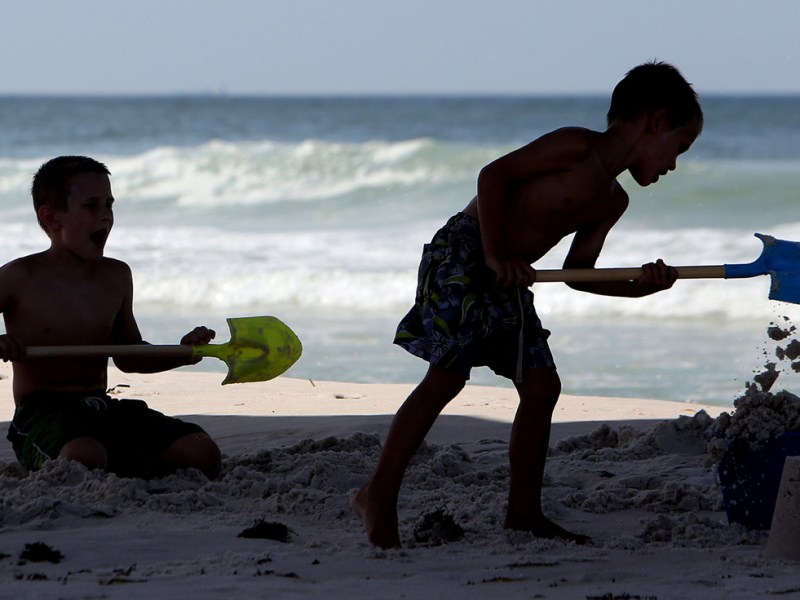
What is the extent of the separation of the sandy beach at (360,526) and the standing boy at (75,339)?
0.13m

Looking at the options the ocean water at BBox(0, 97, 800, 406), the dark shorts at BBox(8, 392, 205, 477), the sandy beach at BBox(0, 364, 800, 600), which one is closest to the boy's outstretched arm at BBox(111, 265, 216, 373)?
the dark shorts at BBox(8, 392, 205, 477)

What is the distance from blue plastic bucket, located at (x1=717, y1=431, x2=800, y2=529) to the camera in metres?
2.87

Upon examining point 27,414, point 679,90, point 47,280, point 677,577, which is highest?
point 679,90

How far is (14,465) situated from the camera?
12.0 feet

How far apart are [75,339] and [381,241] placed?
912 cm

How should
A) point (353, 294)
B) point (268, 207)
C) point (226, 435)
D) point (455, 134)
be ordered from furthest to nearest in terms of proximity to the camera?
point (455, 134) → point (268, 207) → point (353, 294) → point (226, 435)

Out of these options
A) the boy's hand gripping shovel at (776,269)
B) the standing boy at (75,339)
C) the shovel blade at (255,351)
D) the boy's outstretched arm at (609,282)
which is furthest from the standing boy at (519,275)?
the standing boy at (75,339)

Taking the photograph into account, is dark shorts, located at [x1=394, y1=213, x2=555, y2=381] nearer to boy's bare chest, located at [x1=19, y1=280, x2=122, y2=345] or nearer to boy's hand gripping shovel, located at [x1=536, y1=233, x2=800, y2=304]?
boy's hand gripping shovel, located at [x1=536, y1=233, x2=800, y2=304]

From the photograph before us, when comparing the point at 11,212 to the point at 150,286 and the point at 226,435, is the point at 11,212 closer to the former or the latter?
the point at 150,286

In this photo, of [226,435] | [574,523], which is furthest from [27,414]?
[574,523]

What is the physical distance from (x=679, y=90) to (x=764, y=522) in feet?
3.55

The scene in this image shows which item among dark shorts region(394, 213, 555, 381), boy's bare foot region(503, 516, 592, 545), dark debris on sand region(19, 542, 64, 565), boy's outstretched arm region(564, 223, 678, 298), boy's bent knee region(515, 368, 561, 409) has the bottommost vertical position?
dark debris on sand region(19, 542, 64, 565)

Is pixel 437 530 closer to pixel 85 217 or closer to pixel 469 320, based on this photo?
pixel 469 320

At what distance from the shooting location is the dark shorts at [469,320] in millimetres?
2873
